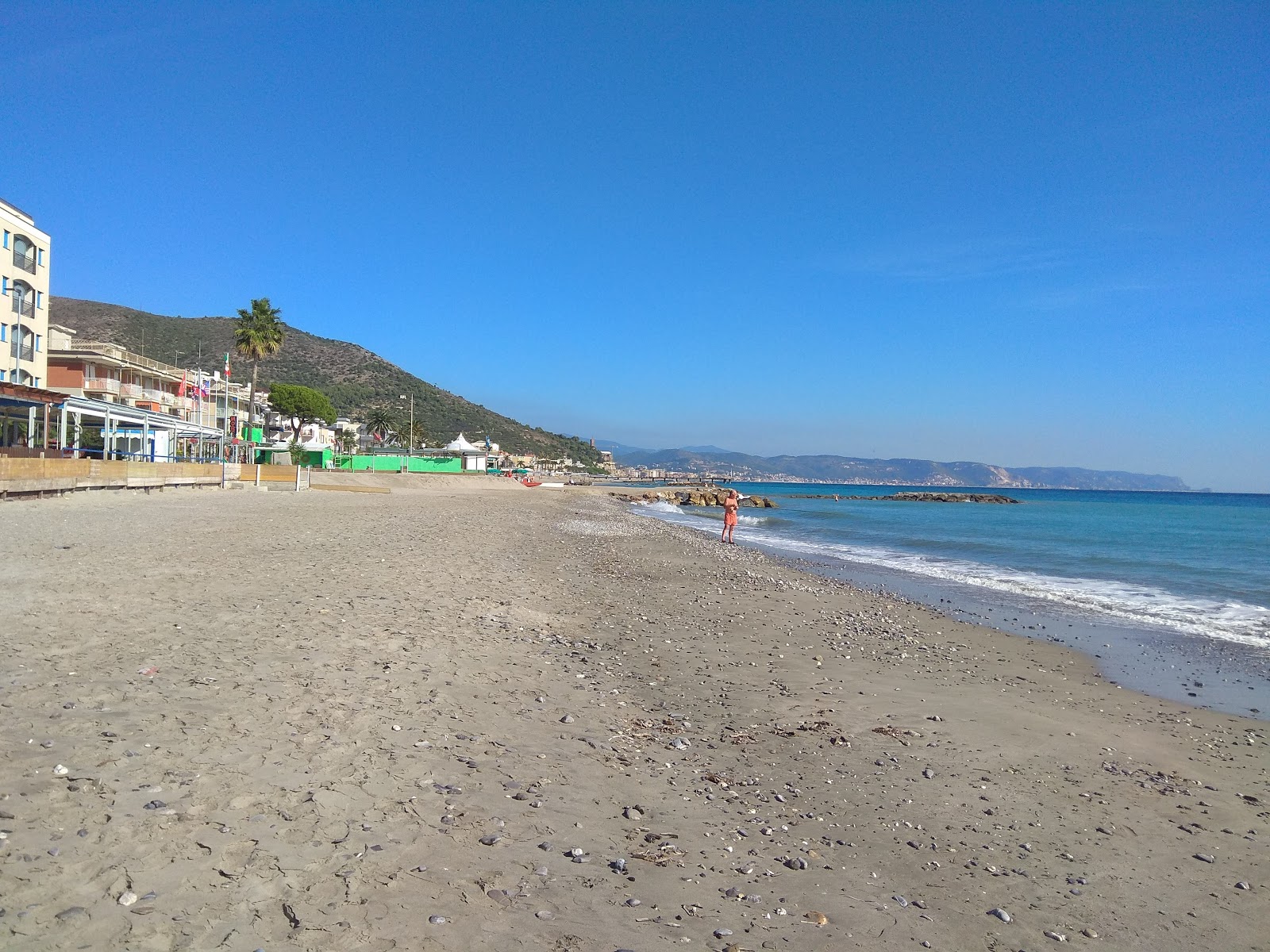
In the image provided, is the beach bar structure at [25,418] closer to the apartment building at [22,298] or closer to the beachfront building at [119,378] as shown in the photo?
the apartment building at [22,298]

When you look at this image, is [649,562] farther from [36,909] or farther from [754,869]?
[36,909]

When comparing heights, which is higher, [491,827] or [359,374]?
[359,374]

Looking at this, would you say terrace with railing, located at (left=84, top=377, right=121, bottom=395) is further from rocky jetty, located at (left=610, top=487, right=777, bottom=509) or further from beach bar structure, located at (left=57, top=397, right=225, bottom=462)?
rocky jetty, located at (left=610, top=487, right=777, bottom=509)

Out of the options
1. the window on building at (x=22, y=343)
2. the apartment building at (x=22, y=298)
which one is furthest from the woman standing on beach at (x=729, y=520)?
the window on building at (x=22, y=343)

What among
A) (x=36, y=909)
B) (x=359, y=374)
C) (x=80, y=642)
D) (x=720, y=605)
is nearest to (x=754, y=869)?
(x=36, y=909)

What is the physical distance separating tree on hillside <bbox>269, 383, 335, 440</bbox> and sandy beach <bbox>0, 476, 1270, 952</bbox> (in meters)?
75.2

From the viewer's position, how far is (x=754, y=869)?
13.6 feet

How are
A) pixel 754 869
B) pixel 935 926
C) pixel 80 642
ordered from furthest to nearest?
1. pixel 80 642
2. pixel 754 869
3. pixel 935 926

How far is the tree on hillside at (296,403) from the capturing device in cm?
7956

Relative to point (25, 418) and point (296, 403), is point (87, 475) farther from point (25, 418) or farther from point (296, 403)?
point (296, 403)

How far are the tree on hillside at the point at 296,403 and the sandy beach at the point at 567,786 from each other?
7517 centimetres

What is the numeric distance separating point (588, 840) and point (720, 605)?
8.75 m

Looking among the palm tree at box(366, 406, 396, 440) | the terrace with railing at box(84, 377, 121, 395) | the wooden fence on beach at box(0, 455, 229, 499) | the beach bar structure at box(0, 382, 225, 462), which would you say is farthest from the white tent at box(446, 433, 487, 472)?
the wooden fence on beach at box(0, 455, 229, 499)

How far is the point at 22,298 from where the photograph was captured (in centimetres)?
3975
